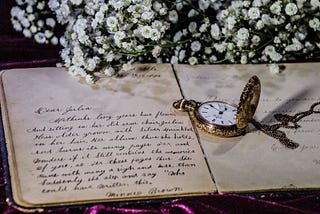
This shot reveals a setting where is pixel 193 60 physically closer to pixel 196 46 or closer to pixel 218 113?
pixel 196 46

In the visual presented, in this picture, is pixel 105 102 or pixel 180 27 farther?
pixel 180 27

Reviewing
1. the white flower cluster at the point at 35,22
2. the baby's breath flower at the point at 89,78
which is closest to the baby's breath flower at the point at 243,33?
the baby's breath flower at the point at 89,78

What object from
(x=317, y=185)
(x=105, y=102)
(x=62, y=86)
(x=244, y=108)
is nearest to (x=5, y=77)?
(x=62, y=86)

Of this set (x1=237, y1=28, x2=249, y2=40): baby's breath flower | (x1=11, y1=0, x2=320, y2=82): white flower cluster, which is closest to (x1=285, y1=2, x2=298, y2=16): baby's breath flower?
(x1=11, y1=0, x2=320, y2=82): white flower cluster

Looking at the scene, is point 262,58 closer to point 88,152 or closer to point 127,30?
point 127,30

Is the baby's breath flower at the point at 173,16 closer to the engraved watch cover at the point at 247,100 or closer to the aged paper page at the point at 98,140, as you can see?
the aged paper page at the point at 98,140

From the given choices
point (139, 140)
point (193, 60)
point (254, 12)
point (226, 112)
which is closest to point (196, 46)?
point (193, 60)
